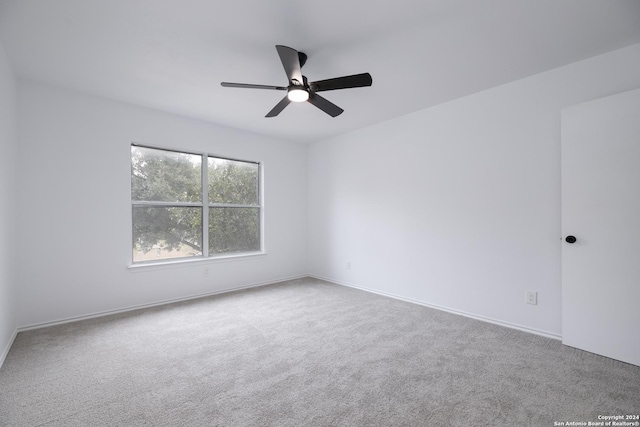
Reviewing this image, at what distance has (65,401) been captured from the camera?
1.75 metres

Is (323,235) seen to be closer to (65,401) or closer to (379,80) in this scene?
(379,80)

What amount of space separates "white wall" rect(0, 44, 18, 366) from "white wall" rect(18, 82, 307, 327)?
15 centimetres

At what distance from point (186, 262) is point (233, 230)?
874mm

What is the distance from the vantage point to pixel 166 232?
383 centimetres

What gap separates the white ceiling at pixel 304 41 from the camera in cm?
188

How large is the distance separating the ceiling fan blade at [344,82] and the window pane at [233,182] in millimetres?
2503

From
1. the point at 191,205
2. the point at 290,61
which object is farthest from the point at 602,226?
the point at 191,205

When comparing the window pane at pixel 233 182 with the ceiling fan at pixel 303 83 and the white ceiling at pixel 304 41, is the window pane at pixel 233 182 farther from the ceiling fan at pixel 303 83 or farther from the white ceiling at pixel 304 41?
the ceiling fan at pixel 303 83

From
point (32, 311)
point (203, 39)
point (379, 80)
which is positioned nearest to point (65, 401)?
point (32, 311)

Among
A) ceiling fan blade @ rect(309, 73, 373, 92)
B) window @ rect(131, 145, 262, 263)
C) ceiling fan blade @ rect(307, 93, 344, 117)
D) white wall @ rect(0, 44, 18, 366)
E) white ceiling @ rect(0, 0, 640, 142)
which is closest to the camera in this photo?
white ceiling @ rect(0, 0, 640, 142)

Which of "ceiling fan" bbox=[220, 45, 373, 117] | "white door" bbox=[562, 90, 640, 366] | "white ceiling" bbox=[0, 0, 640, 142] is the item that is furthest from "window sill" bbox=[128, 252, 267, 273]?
"white door" bbox=[562, 90, 640, 366]

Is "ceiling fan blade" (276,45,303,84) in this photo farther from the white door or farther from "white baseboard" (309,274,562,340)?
"white baseboard" (309,274,562,340)

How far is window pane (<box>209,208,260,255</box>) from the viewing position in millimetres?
4281

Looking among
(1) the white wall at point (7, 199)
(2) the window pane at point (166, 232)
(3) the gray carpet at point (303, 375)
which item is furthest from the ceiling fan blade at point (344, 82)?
(2) the window pane at point (166, 232)
